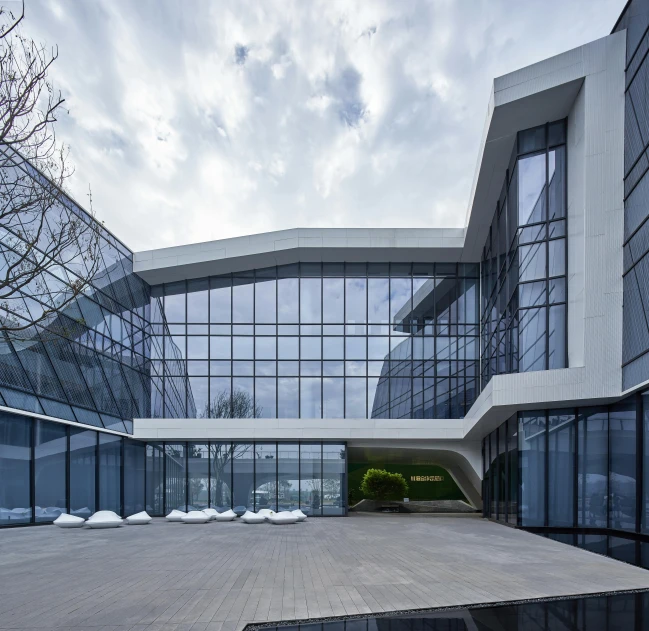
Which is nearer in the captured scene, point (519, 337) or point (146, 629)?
point (146, 629)

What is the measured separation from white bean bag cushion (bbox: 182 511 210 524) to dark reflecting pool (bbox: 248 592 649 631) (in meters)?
16.1

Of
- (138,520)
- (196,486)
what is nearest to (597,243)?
(138,520)

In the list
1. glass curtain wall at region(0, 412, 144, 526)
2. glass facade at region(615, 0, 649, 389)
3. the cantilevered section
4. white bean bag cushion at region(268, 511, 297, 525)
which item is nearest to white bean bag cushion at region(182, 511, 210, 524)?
white bean bag cushion at region(268, 511, 297, 525)

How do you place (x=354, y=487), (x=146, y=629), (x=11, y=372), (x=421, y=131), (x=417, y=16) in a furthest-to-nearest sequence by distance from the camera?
(x=354, y=487) → (x=421, y=131) → (x=11, y=372) → (x=417, y=16) → (x=146, y=629)

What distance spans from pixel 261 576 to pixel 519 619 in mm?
4644

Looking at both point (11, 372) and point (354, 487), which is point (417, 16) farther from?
point (354, 487)

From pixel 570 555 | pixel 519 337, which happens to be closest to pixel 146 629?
pixel 570 555

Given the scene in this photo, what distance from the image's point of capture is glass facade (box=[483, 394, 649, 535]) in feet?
47.7

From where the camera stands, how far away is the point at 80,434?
848 inches

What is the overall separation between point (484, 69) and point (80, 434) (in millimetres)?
20026

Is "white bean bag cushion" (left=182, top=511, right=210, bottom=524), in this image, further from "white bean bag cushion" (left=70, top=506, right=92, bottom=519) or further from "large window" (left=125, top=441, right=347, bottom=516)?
"large window" (left=125, top=441, right=347, bottom=516)

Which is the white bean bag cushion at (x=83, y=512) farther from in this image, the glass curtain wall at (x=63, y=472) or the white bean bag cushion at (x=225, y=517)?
the white bean bag cushion at (x=225, y=517)

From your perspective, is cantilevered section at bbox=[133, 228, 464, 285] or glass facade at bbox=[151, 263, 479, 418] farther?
glass facade at bbox=[151, 263, 479, 418]

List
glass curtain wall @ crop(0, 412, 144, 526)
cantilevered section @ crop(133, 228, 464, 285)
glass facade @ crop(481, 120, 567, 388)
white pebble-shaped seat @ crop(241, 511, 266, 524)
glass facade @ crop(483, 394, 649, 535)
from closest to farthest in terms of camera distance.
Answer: glass facade @ crop(483, 394, 649, 535) < glass facade @ crop(481, 120, 567, 388) < glass curtain wall @ crop(0, 412, 144, 526) < white pebble-shaped seat @ crop(241, 511, 266, 524) < cantilevered section @ crop(133, 228, 464, 285)
